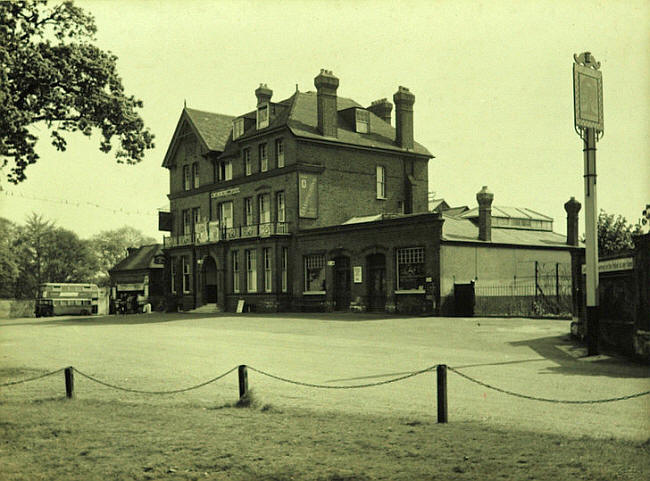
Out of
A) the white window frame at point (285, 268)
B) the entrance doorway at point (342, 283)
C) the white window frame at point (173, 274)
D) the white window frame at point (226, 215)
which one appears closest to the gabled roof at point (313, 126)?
the white window frame at point (226, 215)

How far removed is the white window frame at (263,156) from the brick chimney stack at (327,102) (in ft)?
13.3

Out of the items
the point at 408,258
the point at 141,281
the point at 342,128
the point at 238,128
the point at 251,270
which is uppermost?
the point at 238,128

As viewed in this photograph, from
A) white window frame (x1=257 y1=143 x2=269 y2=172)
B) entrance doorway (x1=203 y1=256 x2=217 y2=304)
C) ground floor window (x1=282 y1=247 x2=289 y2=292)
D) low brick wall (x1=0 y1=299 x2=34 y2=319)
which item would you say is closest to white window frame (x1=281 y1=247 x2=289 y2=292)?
ground floor window (x1=282 y1=247 x2=289 y2=292)

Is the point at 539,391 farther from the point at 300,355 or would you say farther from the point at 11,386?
the point at 11,386

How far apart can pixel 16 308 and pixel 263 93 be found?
32.5 meters

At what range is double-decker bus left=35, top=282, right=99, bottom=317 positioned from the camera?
182 ft

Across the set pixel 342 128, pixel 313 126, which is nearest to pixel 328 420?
pixel 313 126

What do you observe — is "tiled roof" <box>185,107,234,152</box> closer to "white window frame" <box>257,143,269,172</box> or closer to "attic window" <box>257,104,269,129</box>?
"attic window" <box>257,104,269,129</box>

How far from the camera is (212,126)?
51.3m

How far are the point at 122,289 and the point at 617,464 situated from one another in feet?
186

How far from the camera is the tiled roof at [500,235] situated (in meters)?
35.3


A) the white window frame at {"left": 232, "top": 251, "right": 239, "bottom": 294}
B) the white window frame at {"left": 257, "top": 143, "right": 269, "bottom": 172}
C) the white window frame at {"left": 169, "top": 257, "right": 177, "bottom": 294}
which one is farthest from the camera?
the white window frame at {"left": 169, "top": 257, "right": 177, "bottom": 294}

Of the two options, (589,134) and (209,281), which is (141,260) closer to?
(209,281)

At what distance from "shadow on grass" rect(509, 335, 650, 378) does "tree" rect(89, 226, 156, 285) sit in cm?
8210
